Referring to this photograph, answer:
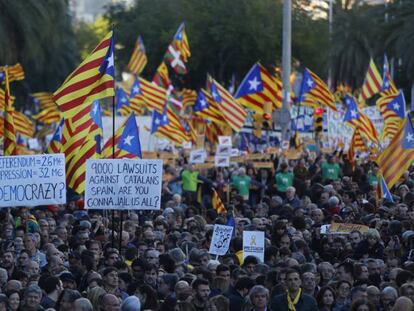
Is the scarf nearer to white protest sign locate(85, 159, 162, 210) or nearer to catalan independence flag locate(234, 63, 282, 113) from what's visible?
white protest sign locate(85, 159, 162, 210)

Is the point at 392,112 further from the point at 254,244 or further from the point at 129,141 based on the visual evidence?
the point at 254,244

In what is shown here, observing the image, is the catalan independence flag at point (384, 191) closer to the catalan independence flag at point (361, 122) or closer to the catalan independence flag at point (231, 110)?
the catalan independence flag at point (361, 122)

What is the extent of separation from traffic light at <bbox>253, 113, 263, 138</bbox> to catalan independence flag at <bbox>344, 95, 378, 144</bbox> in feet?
12.8

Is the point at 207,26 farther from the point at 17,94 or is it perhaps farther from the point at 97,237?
the point at 97,237

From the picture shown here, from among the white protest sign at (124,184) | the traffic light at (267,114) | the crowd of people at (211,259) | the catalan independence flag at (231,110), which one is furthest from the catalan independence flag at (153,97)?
the white protest sign at (124,184)

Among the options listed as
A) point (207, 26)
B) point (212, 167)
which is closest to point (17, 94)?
point (207, 26)

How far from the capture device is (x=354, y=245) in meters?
17.8

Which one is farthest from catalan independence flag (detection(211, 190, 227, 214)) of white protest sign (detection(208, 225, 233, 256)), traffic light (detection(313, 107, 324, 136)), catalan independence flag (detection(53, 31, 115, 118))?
traffic light (detection(313, 107, 324, 136))

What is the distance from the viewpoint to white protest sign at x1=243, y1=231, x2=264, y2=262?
16.7 meters

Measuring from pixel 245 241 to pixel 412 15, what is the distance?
36962 millimetres

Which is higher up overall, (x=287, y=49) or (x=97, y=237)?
(x=287, y=49)

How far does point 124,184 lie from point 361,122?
15.0m

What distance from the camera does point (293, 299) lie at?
13.5 m

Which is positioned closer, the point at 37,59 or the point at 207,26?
the point at 37,59
